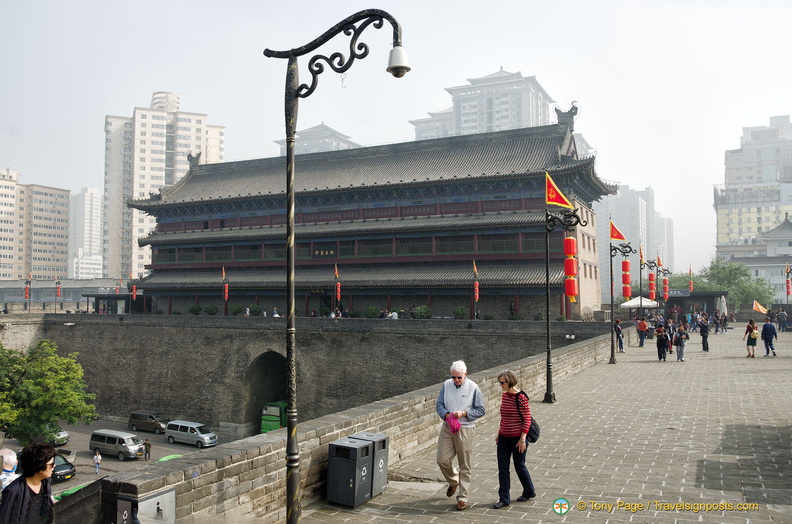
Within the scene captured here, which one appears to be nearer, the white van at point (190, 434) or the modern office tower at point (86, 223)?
the white van at point (190, 434)

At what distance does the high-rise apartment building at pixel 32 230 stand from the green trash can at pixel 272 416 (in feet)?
333

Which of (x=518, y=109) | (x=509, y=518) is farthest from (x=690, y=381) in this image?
(x=518, y=109)

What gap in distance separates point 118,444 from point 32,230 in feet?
359

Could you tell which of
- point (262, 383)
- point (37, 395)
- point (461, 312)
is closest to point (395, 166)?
point (461, 312)

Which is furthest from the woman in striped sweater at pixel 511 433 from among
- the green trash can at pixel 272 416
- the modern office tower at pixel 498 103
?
the modern office tower at pixel 498 103

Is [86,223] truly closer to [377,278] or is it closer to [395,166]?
[395,166]

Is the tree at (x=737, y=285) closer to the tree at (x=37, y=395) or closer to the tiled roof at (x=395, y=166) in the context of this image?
the tiled roof at (x=395, y=166)

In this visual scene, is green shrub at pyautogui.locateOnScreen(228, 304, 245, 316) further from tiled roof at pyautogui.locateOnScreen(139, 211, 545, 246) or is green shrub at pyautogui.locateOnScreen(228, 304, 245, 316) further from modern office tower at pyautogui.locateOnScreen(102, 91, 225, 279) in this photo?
modern office tower at pyautogui.locateOnScreen(102, 91, 225, 279)

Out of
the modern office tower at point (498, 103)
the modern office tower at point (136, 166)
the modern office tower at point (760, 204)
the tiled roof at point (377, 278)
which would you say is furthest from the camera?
the modern office tower at point (498, 103)

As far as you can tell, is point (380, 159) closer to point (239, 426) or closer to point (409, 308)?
point (409, 308)

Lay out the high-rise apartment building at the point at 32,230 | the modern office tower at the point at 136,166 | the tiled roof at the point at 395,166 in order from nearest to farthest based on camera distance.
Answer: the tiled roof at the point at 395,166 < the modern office tower at the point at 136,166 < the high-rise apartment building at the point at 32,230

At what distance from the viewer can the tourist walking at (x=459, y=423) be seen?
22.0 ft

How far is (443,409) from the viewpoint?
6.86m

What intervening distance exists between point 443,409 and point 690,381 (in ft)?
41.6
